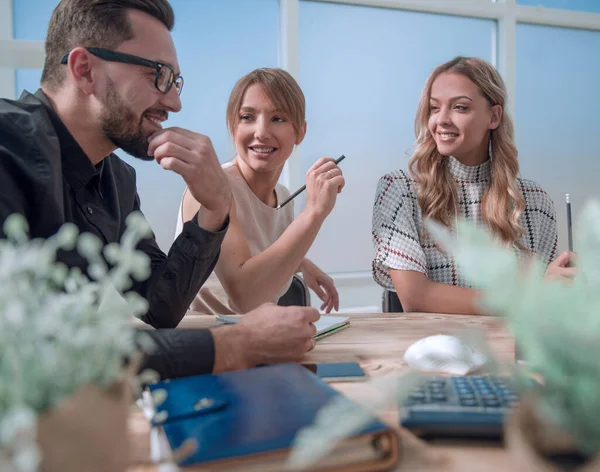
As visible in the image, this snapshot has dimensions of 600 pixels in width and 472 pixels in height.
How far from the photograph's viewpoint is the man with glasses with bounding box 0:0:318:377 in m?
1.24

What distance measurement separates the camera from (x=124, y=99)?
1.41m

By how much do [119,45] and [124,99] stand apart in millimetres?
136

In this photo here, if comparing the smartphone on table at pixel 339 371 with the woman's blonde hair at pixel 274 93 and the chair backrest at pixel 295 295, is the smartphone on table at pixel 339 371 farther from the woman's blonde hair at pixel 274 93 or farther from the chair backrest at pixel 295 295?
the woman's blonde hair at pixel 274 93

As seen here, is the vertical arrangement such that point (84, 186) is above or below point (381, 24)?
below

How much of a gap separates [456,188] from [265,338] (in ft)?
4.13

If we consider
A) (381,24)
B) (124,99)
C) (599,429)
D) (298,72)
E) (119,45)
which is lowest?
(599,429)

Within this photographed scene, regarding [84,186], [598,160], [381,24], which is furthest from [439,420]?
[598,160]

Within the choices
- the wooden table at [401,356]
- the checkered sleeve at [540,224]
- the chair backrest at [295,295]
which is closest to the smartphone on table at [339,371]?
the wooden table at [401,356]

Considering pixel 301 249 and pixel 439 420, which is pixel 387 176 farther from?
pixel 439 420

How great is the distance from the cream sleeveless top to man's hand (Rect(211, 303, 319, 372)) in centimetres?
78

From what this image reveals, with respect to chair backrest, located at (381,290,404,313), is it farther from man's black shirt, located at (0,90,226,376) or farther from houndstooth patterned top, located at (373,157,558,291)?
man's black shirt, located at (0,90,226,376)

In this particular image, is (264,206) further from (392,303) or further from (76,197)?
(76,197)

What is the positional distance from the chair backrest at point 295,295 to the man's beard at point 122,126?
2.58 feet

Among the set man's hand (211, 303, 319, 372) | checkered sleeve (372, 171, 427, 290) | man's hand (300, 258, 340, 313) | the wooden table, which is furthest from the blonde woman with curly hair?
man's hand (211, 303, 319, 372)
